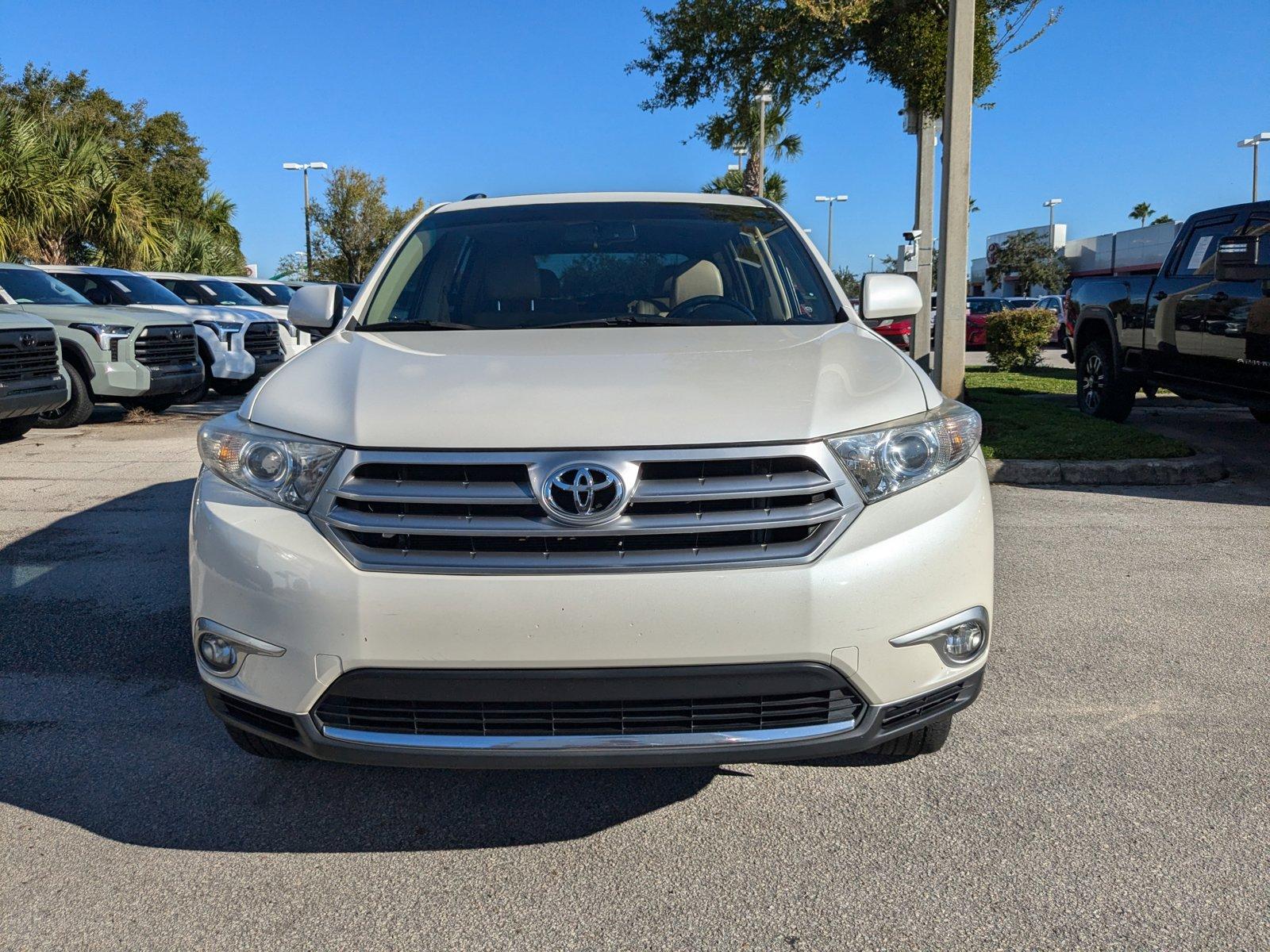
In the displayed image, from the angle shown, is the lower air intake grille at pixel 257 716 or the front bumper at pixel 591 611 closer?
the front bumper at pixel 591 611

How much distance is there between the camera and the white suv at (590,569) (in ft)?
7.77

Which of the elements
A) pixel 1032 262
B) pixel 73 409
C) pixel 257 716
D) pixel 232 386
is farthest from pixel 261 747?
pixel 1032 262

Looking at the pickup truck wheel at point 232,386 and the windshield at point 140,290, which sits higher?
the windshield at point 140,290

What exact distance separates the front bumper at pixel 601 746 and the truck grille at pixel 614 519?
38 cm

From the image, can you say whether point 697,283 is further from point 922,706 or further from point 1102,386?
point 1102,386

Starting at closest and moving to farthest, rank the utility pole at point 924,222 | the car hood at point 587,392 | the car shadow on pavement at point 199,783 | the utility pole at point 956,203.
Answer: the car hood at point 587,392 < the car shadow on pavement at point 199,783 < the utility pole at point 956,203 < the utility pole at point 924,222

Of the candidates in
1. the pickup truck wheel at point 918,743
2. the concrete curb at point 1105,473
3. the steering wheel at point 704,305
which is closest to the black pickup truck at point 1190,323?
the concrete curb at point 1105,473

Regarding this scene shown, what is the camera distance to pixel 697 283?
4008 mm

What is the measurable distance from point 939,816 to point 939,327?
7083 millimetres

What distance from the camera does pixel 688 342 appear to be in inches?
125

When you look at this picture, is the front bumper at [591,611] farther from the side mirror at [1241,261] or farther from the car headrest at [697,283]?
the side mirror at [1241,261]

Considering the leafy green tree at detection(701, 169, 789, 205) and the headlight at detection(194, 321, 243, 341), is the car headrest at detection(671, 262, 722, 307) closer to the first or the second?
the headlight at detection(194, 321, 243, 341)

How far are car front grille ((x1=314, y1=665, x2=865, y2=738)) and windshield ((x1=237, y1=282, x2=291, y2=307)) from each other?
60.0ft

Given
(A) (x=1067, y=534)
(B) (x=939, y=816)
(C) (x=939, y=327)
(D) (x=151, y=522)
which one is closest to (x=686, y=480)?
(B) (x=939, y=816)
